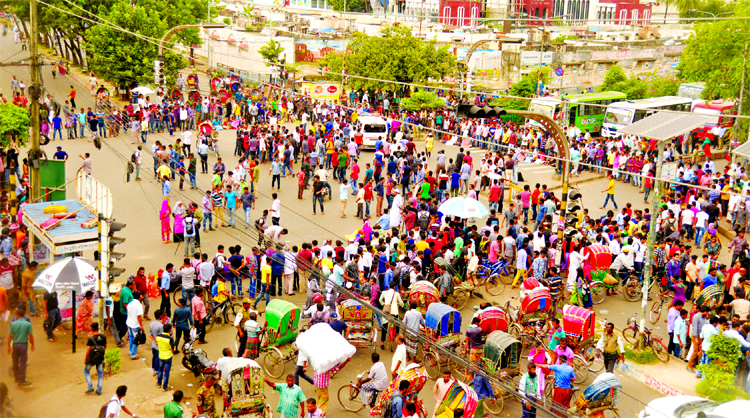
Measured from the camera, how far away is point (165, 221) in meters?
19.0

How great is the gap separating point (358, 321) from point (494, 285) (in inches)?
185

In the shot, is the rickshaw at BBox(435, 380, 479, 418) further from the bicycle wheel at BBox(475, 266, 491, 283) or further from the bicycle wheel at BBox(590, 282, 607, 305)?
the bicycle wheel at BBox(590, 282, 607, 305)

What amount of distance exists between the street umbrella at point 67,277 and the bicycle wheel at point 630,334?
10447 mm

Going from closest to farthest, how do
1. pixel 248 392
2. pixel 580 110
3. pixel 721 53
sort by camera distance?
pixel 248 392 < pixel 721 53 < pixel 580 110

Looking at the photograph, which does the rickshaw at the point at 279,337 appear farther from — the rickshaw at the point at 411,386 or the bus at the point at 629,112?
the bus at the point at 629,112

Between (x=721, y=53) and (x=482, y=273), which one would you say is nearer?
(x=482, y=273)

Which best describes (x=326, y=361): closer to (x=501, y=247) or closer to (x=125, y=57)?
(x=501, y=247)

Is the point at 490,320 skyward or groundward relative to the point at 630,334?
skyward

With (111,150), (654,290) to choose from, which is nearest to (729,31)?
(654,290)

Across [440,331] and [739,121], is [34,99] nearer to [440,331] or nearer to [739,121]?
[440,331]

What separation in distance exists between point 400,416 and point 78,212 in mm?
8258

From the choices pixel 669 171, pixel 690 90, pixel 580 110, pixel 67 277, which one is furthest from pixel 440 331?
pixel 690 90

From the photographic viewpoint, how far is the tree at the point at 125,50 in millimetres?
37219

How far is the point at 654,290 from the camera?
56.7 ft
